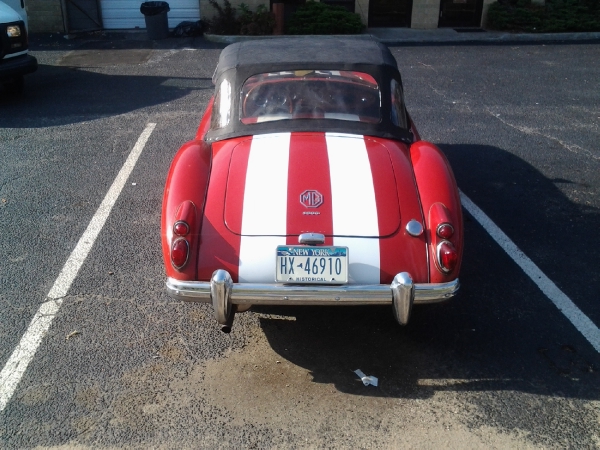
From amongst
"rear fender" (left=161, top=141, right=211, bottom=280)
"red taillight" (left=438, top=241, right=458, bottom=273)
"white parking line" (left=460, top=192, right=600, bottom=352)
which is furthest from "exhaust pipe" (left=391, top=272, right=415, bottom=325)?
"white parking line" (left=460, top=192, right=600, bottom=352)

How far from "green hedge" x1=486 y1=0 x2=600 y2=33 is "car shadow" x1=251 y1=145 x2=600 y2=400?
1078cm

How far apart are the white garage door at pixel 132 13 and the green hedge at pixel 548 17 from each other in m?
7.27

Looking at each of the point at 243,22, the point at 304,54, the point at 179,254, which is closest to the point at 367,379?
the point at 179,254

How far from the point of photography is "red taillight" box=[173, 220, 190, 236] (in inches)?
143

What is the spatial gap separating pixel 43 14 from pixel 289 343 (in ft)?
43.4

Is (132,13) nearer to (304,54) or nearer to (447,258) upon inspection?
(304,54)

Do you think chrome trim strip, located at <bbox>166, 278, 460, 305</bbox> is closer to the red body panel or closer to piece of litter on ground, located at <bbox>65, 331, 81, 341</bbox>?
the red body panel

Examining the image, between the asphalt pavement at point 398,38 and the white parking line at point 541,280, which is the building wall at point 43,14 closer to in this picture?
the asphalt pavement at point 398,38

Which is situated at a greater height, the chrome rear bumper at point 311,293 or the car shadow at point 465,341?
the chrome rear bumper at point 311,293

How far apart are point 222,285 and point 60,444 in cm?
119

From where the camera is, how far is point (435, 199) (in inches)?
153

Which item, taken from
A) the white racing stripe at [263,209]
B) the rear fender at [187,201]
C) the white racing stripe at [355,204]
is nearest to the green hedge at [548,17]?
the white racing stripe at [355,204]

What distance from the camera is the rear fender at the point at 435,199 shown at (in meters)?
3.61

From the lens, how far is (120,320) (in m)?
4.12
